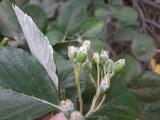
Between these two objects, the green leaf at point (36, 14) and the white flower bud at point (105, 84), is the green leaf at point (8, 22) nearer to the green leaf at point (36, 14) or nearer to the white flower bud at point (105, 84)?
the green leaf at point (36, 14)

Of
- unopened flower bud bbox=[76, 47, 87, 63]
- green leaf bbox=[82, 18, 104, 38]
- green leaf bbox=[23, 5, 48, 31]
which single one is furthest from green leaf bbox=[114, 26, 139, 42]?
unopened flower bud bbox=[76, 47, 87, 63]

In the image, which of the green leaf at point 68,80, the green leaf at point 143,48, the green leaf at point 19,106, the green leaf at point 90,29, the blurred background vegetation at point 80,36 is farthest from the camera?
the green leaf at point 143,48

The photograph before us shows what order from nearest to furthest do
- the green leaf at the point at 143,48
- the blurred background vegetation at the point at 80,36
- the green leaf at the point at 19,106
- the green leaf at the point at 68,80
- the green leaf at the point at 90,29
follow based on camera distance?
the green leaf at the point at 19,106
the green leaf at the point at 68,80
the blurred background vegetation at the point at 80,36
the green leaf at the point at 90,29
the green leaf at the point at 143,48

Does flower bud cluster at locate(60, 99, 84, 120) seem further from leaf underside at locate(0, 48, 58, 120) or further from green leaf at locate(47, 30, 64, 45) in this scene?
green leaf at locate(47, 30, 64, 45)

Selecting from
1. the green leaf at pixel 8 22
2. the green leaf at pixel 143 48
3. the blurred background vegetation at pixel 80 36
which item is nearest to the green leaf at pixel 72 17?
the blurred background vegetation at pixel 80 36

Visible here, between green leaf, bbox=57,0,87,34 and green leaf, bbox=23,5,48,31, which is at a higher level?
green leaf, bbox=23,5,48,31

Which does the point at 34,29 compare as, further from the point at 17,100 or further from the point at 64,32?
the point at 64,32

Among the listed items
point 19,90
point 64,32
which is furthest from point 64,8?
point 19,90
